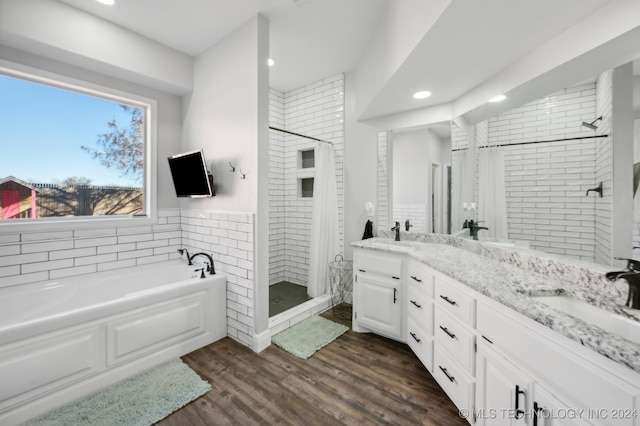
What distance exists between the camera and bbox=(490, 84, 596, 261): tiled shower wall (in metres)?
1.49

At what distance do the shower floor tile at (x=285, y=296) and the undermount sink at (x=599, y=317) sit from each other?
247 cm

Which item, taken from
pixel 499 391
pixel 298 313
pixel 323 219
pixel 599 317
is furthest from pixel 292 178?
pixel 599 317

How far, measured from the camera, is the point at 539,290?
1.35 meters

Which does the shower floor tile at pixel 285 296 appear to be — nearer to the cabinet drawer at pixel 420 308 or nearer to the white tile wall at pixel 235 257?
the white tile wall at pixel 235 257

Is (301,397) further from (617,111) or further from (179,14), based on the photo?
(179,14)

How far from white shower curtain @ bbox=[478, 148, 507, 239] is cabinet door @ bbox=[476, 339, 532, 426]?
1023mm

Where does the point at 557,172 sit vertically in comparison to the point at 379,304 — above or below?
above

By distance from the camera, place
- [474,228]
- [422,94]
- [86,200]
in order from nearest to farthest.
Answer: [474,228] → [422,94] → [86,200]

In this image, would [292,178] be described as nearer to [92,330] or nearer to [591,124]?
[92,330]

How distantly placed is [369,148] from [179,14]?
2.33 metres

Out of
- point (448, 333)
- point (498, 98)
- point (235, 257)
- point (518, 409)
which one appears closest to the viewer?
point (518, 409)

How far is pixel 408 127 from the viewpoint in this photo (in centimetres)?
291

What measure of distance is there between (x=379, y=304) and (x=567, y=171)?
1.71 metres

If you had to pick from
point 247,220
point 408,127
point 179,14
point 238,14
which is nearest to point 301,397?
point 247,220
